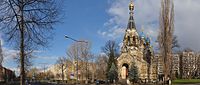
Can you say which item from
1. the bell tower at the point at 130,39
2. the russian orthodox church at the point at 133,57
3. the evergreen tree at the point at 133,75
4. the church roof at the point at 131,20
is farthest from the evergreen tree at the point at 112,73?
the church roof at the point at 131,20

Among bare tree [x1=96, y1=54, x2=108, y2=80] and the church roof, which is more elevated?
the church roof

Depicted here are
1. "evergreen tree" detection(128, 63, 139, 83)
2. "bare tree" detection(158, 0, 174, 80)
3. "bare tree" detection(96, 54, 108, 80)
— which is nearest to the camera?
A: "bare tree" detection(158, 0, 174, 80)

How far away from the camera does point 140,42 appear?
347ft

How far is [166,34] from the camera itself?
57.6m

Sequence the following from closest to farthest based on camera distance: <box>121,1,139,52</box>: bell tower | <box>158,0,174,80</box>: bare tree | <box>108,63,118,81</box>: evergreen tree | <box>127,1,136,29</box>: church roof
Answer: <box>158,0,174,80</box>: bare tree, <box>108,63,118,81</box>: evergreen tree, <box>121,1,139,52</box>: bell tower, <box>127,1,136,29</box>: church roof

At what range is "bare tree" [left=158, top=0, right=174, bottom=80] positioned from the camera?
56.3 m

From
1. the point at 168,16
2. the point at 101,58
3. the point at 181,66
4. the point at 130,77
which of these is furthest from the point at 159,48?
the point at 181,66

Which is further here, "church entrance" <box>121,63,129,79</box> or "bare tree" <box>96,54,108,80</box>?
"bare tree" <box>96,54,108,80</box>

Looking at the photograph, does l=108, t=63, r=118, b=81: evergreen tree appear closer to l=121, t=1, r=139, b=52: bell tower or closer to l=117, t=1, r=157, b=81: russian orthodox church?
l=117, t=1, r=157, b=81: russian orthodox church

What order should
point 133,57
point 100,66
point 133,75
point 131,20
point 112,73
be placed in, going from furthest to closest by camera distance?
1. point 100,66
2. point 131,20
3. point 133,57
4. point 112,73
5. point 133,75

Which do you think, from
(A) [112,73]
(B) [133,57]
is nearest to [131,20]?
(B) [133,57]

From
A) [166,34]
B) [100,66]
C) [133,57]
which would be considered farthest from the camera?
[100,66]

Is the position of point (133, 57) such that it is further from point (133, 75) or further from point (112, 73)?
point (133, 75)

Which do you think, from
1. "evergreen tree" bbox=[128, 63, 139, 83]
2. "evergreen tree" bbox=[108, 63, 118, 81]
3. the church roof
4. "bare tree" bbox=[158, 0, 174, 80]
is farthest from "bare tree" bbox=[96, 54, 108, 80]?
"bare tree" bbox=[158, 0, 174, 80]
